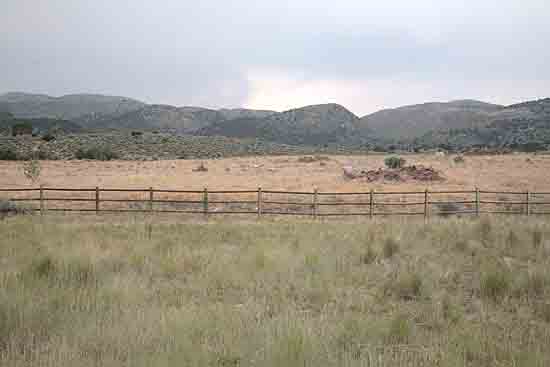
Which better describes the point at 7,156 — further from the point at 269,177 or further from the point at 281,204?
the point at 281,204

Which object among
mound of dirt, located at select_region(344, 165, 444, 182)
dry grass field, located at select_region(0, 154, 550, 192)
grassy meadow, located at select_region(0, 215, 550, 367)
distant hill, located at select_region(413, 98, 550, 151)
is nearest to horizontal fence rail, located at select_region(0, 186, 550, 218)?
dry grass field, located at select_region(0, 154, 550, 192)

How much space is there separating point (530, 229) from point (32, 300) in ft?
49.0

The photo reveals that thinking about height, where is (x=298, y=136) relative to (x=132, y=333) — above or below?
above

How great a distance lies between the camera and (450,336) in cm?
600

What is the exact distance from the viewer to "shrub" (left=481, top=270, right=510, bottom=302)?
8070 mm

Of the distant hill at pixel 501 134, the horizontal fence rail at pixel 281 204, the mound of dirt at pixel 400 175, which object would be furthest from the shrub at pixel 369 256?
the distant hill at pixel 501 134

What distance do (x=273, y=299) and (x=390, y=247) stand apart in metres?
5.31

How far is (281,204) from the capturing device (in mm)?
23266

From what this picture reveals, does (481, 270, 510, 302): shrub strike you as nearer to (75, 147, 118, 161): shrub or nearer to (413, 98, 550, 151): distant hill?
(75, 147, 118, 161): shrub

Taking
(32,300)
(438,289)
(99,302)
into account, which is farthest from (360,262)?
(32,300)

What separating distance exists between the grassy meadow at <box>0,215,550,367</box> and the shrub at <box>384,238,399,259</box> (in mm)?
40

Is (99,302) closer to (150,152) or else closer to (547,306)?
(547,306)

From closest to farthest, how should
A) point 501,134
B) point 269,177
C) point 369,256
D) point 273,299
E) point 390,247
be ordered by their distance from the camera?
point 273,299, point 369,256, point 390,247, point 269,177, point 501,134

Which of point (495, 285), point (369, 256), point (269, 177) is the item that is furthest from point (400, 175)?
point (495, 285)
